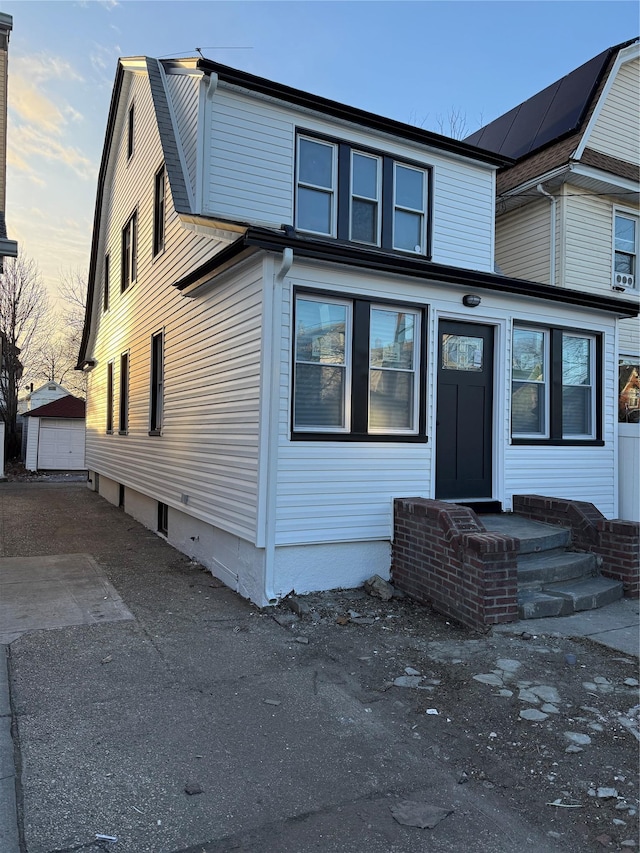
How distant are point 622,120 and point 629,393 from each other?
5.51 m

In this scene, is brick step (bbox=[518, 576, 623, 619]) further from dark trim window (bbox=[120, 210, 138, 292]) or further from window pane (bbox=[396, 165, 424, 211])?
dark trim window (bbox=[120, 210, 138, 292])

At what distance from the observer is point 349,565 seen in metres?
6.35

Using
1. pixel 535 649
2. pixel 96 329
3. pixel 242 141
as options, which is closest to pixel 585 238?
pixel 242 141

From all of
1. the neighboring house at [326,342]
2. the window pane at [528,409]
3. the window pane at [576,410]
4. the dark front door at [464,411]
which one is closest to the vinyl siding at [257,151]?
the neighboring house at [326,342]

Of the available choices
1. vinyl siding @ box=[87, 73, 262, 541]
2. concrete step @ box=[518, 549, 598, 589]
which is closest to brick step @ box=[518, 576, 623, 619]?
concrete step @ box=[518, 549, 598, 589]

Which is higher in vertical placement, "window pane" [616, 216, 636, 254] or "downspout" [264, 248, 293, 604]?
"window pane" [616, 216, 636, 254]

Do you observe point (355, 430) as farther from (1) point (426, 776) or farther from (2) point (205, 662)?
(1) point (426, 776)

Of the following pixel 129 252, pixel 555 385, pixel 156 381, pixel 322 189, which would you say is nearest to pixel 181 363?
pixel 156 381

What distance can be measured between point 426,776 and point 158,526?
7.95 metres

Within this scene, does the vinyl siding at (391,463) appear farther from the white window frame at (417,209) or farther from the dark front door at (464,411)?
the white window frame at (417,209)

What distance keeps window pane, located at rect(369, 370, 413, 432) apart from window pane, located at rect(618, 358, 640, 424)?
6.66m

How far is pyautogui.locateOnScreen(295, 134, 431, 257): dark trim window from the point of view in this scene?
27.5ft

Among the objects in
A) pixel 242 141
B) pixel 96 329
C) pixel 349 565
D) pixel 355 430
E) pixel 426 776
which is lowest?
pixel 426 776

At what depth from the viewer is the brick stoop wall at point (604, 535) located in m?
6.25
